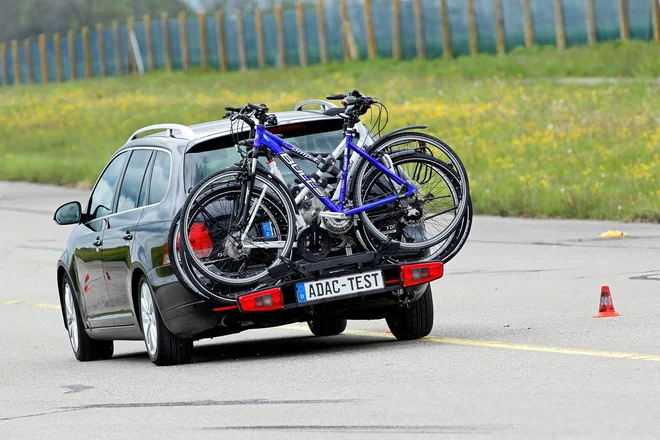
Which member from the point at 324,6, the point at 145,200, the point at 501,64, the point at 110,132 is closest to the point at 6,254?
the point at 145,200

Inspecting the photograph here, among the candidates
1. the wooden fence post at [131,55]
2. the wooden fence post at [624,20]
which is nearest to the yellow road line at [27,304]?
the wooden fence post at [624,20]

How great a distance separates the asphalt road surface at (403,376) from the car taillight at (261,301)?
0.41 metres

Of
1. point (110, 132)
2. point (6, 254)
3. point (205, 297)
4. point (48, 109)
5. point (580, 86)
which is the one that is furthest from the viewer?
point (48, 109)

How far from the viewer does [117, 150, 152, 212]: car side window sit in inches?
425

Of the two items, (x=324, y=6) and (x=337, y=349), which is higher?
(x=324, y=6)

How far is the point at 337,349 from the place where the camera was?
1048cm

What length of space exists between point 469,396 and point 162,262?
112 inches

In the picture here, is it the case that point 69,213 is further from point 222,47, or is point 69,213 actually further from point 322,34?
point 222,47

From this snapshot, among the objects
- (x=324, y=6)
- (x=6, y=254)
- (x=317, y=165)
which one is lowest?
(x=6, y=254)

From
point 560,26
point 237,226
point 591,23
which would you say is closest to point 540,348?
point 237,226

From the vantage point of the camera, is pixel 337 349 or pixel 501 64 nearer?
pixel 337 349

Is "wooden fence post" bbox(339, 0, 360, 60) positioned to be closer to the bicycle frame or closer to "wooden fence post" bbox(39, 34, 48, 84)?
"wooden fence post" bbox(39, 34, 48, 84)

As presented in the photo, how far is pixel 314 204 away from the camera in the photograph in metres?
9.86

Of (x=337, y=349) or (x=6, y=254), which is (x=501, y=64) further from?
(x=337, y=349)
